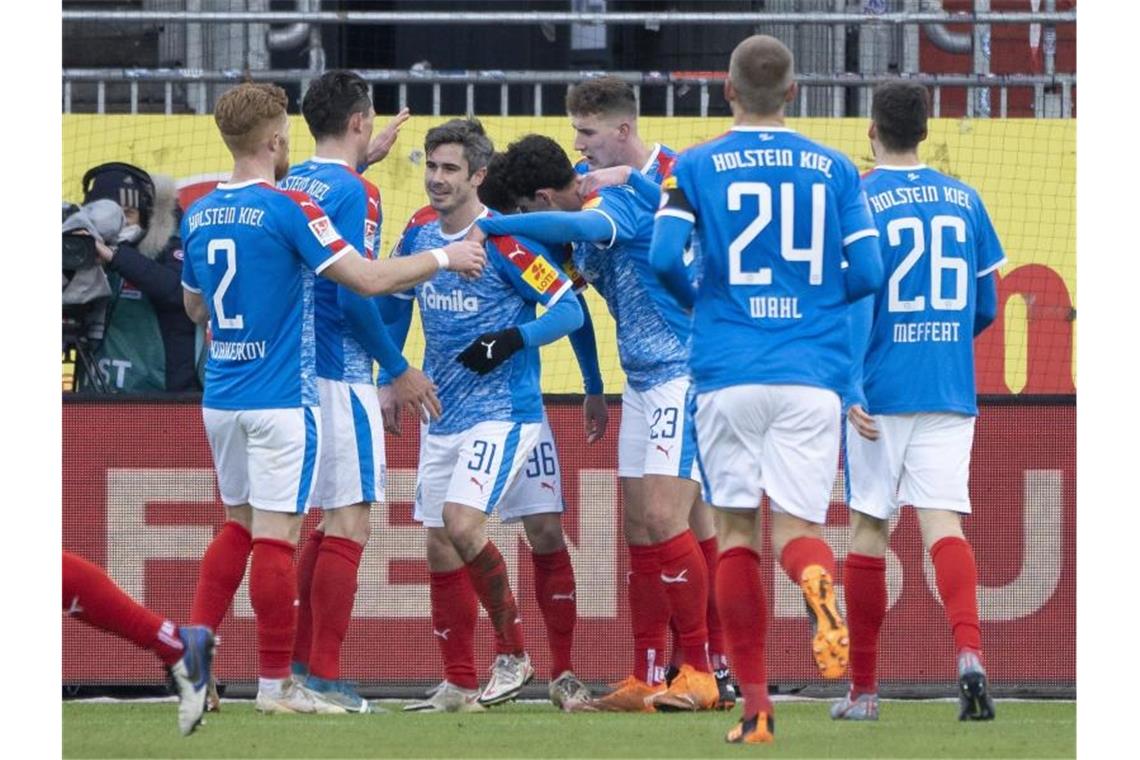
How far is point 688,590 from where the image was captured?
8.03m

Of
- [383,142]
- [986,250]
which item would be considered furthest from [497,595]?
[986,250]

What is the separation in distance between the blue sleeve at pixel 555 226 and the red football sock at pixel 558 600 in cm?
127

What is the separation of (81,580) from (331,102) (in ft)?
8.16

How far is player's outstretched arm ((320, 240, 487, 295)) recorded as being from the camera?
7.42m

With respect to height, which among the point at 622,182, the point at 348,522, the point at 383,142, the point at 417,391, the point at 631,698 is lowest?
the point at 631,698

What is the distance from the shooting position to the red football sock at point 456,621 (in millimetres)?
8391

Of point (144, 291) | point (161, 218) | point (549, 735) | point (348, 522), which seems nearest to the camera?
point (549, 735)

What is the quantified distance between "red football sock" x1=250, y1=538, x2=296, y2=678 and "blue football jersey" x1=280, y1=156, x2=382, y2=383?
0.72m

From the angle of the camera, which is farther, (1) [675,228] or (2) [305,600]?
(2) [305,600]

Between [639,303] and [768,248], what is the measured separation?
1.74m

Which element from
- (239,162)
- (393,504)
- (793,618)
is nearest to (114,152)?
(393,504)

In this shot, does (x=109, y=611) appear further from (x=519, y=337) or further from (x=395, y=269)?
(x=519, y=337)

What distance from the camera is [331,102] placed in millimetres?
8133

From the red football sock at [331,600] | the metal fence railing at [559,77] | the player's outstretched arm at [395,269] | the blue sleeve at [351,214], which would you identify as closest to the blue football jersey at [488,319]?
the blue sleeve at [351,214]
